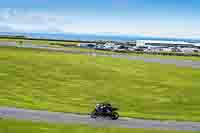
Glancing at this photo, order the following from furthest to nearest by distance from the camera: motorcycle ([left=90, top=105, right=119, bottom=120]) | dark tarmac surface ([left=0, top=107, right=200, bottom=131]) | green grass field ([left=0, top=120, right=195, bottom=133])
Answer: motorcycle ([left=90, top=105, right=119, bottom=120]) < dark tarmac surface ([left=0, top=107, right=200, bottom=131]) < green grass field ([left=0, top=120, right=195, bottom=133])

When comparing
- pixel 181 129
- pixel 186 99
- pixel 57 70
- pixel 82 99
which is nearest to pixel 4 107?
pixel 82 99

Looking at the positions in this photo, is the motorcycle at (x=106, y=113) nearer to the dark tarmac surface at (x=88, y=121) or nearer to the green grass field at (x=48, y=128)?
the dark tarmac surface at (x=88, y=121)

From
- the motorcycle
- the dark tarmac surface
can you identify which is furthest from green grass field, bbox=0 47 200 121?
the motorcycle

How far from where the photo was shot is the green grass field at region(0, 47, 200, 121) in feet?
160

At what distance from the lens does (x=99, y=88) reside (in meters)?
62.0

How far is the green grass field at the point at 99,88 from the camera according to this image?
4875cm

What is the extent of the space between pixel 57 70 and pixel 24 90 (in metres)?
19.9

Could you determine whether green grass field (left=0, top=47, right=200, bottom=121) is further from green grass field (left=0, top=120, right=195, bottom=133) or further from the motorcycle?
green grass field (left=0, top=120, right=195, bottom=133)

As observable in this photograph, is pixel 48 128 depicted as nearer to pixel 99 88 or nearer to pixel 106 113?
pixel 106 113

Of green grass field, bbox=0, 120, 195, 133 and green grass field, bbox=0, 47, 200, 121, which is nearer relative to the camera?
green grass field, bbox=0, 120, 195, 133

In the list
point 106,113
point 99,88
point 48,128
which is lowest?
point 99,88

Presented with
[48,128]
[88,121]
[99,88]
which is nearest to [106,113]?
[88,121]

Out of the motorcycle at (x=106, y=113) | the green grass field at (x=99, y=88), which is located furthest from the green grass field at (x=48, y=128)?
the green grass field at (x=99, y=88)

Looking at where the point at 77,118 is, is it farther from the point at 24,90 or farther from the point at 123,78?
the point at 123,78
